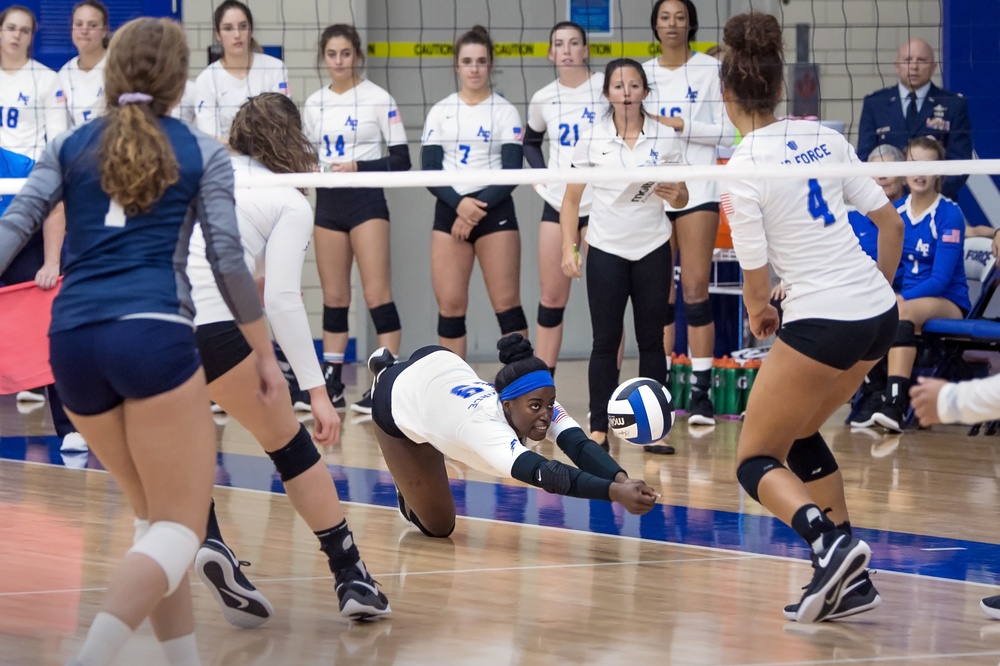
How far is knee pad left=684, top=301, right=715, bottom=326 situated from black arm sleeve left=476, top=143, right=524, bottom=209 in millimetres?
1069

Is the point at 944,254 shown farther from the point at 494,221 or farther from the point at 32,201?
the point at 32,201

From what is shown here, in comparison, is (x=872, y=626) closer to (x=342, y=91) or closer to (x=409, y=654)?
(x=409, y=654)

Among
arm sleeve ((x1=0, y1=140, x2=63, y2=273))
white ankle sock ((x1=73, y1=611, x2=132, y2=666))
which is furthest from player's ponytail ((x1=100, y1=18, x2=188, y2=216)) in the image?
white ankle sock ((x1=73, y1=611, x2=132, y2=666))

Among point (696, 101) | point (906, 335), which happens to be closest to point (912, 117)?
point (906, 335)

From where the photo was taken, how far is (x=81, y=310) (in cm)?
255

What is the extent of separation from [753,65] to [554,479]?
4.10 ft

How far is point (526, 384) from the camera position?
4.06m

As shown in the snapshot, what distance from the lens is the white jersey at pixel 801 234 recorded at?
11.7 ft

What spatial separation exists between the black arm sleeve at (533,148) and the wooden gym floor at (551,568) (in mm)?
1448

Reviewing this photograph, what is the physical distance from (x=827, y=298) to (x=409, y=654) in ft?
4.74

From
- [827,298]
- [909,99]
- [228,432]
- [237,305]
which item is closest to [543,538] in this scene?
[827,298]

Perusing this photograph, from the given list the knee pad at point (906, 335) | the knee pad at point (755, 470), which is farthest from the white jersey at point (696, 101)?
the knee pad at point (755, 470)

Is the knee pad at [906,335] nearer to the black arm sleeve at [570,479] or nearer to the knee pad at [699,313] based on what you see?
the knee pad at [699,313]

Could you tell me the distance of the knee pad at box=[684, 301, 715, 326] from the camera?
646 cm
